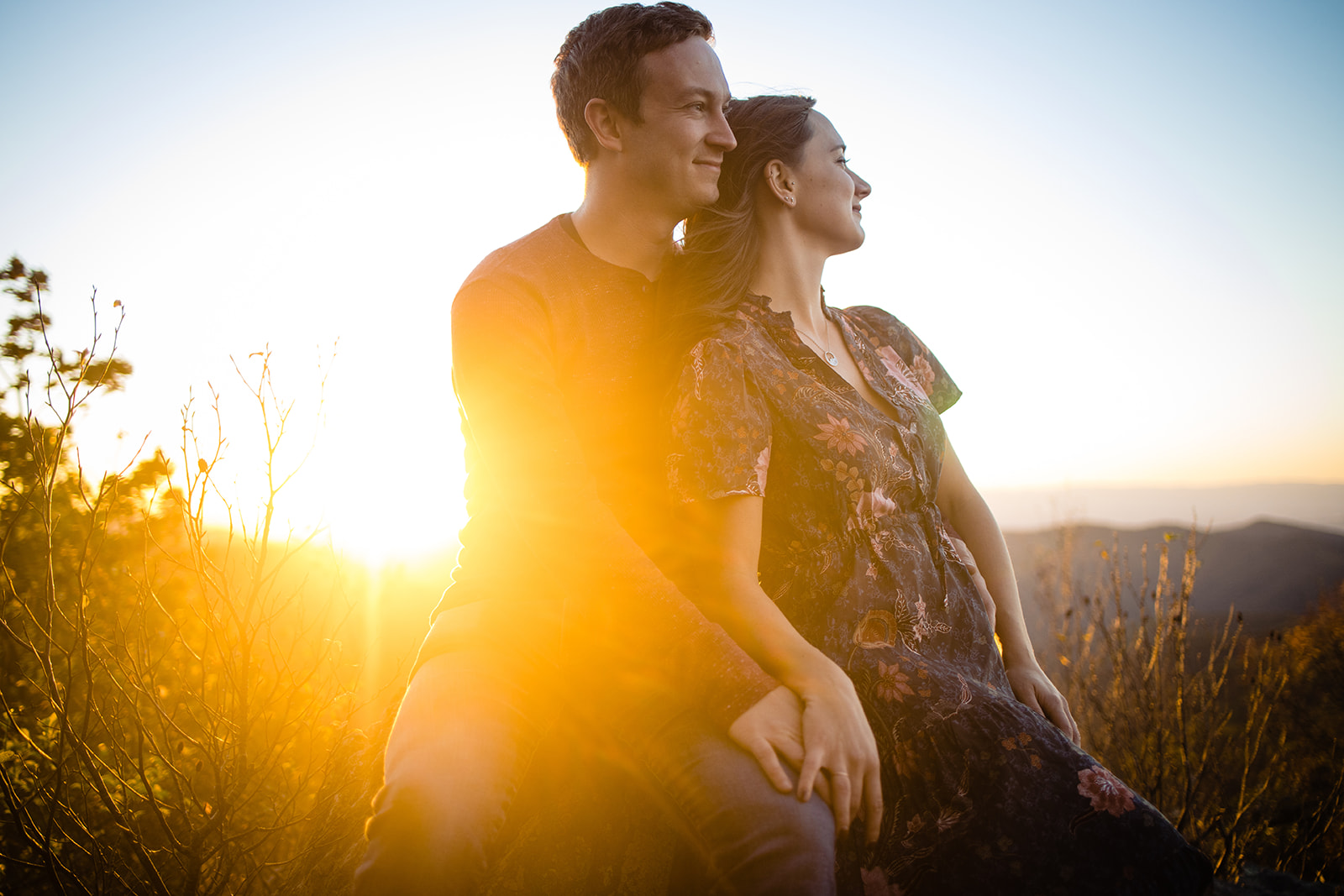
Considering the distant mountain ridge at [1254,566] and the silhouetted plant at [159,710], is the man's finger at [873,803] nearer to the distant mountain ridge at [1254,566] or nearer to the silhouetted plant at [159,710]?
the silhouetted plant at [159,710]

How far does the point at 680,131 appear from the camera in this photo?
2.12 m

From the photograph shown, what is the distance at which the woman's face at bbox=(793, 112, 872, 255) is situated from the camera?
2.19 m

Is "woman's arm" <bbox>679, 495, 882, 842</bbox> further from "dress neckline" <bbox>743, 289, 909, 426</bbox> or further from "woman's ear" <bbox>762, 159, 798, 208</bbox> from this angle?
"woman's ear" <bbox>762, 159, 798, 208</bbox>

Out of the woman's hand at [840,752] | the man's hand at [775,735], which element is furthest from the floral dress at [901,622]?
the man's hand at [775,735]

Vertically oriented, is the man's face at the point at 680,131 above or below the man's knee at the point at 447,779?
above

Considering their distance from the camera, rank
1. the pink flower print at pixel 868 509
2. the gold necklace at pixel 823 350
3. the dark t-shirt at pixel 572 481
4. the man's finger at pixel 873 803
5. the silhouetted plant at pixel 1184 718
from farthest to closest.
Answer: the silhouetted plant at pixel 1184 718, the gold necklace at pixel 823 350, the pink flower print at pixel 868 509, the dark t-shirt at pixel 572 481, the man's finger at pixel 873 803

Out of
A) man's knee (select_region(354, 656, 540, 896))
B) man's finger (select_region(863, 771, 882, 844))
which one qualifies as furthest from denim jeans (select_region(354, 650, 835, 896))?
man's finger (select_region(863, 771, 882, 844))

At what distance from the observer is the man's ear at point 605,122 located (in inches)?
87.5

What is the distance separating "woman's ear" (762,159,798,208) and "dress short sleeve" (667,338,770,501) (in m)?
0.71

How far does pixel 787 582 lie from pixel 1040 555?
331 inches

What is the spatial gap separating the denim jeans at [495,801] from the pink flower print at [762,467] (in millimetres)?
572

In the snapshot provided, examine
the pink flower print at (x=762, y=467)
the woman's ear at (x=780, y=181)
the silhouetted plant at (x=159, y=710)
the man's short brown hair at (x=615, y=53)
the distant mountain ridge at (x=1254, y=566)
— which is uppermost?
the man's short brown hair at (x=615, y=53)

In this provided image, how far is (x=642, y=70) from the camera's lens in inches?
85.4

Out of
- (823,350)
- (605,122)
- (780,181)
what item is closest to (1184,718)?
(823,350)
